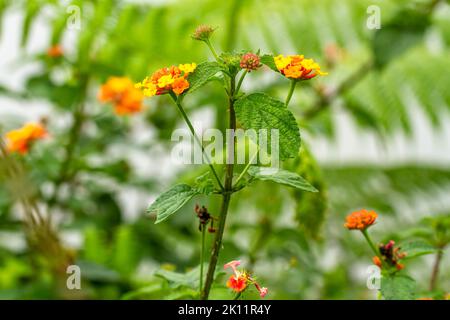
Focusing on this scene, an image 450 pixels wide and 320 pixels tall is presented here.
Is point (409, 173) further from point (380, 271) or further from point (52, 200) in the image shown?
point (380, 271)

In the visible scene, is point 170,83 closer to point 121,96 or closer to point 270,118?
point 270,118

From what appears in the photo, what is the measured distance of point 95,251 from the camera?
94 cm

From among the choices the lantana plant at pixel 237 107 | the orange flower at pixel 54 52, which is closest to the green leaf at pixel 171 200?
the lantana plant at pixel 237 107

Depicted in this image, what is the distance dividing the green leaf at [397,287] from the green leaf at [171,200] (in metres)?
0.16

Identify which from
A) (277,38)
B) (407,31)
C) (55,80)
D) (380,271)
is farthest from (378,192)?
(380,271)

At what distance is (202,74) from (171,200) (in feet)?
0.28

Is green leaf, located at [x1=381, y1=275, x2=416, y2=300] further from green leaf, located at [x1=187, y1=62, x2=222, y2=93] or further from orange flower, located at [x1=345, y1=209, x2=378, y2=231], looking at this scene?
green leaf, located at [x1=187, y1=62, x2=222, y2=93]

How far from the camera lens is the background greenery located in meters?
0.80

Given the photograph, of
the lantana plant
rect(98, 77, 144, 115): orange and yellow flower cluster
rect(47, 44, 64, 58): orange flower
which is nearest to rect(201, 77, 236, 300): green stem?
the lantana plant

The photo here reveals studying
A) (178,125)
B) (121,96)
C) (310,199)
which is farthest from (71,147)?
(310,199)

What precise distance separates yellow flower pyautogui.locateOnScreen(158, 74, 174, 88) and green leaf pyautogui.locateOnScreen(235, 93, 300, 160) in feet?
0.15

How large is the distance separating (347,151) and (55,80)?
2160 mm

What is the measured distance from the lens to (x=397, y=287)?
50 cm

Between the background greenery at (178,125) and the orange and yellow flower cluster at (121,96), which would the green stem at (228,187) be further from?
the orange and yellow flower cluster at (121,96)
